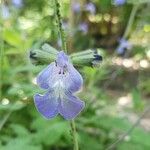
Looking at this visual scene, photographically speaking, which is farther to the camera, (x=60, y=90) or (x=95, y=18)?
(x=95, y=18)

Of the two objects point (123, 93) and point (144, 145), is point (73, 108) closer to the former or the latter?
point (144, 145)

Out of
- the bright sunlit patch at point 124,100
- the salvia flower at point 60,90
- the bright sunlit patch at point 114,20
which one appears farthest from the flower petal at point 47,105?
the bright sunlit patch at point 114,20

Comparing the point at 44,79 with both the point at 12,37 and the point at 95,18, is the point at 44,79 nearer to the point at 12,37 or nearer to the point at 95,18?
the point at 12,37

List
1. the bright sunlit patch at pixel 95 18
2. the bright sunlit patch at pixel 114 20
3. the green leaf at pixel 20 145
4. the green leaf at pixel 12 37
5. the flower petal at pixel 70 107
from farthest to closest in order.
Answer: the bright sunlit patch at pixel 95 18
the bright sunlit patch at pixel 114 20
the green leaf at pixel 12 37
the green leaf at pixel 20 145
the flower petal at pixel 70 107

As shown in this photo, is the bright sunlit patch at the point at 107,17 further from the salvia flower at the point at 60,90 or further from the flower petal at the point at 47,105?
the flower petal at the point at 47,105

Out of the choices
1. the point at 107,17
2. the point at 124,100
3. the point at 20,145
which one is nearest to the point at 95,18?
the point at 107,17

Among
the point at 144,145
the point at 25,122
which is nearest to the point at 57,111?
the point at 144,145

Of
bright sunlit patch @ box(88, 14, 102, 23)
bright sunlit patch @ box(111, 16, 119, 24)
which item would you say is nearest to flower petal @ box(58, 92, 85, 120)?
bright sunlit patch @ box(111, 16, 119, 24)

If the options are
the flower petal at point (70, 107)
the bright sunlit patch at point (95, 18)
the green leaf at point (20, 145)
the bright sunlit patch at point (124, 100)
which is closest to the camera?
the flower petal at point (70, 107)
